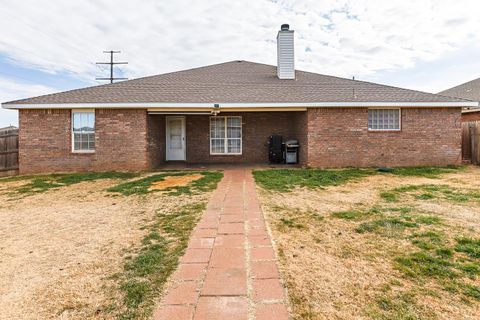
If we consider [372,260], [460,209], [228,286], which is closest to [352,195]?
[460,209]

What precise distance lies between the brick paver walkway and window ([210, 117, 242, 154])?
9.05 m

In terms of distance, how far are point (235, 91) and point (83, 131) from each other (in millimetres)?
6167

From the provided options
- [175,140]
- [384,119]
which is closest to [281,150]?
[384,119]

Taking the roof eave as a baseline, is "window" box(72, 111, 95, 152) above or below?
below

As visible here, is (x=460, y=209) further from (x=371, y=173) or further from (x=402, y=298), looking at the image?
(x=371, y=173)

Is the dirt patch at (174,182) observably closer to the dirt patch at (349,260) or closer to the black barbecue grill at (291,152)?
the dirt patch at (349,260)

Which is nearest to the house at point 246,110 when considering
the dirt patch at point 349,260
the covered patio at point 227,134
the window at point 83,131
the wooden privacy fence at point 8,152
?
the window at point 83,131

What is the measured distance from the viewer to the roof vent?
14258 mm

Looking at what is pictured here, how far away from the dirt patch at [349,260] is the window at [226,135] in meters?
7.69

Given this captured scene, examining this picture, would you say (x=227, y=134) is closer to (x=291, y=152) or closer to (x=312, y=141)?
(x=291, y=152)

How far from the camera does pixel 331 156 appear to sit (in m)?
11.2

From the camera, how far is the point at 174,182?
326 inches

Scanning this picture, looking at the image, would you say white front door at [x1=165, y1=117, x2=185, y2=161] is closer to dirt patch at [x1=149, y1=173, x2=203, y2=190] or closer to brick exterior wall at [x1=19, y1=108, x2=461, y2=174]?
brick exterior wall at [x1=19, y1=108, x2=461, y2=174]

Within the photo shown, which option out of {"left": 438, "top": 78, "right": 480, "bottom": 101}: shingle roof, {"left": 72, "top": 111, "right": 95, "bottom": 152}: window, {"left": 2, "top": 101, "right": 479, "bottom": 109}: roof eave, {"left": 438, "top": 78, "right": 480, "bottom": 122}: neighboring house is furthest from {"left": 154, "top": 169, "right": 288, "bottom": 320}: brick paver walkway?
{"left": 438, "top": 78, "right": 480, "bottom": 101}: shingle roof
